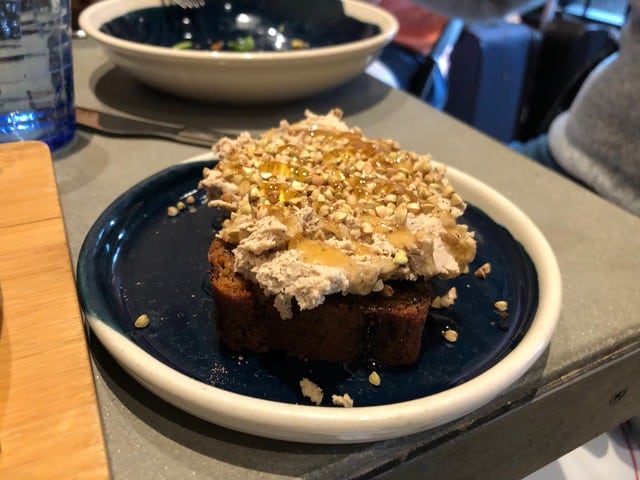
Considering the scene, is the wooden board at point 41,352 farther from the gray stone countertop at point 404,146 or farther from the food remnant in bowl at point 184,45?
the food remnant in bowl at point 184,45

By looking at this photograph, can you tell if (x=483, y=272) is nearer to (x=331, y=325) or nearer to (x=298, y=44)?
(x=331, y=325)

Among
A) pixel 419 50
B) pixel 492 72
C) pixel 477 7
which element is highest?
pixel 477 7

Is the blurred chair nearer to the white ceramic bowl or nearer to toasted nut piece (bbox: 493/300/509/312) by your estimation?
the white ceramic bowl

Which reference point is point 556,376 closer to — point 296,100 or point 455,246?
point 455,246

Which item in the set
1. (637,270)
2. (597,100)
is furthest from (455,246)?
(597,100)

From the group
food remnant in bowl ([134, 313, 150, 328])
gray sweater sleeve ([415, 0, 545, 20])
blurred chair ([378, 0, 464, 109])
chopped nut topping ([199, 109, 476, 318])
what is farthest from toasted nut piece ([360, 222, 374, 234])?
blurred chair ([378, 0, 464, 109])

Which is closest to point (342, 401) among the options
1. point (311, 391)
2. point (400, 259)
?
point (311, 391)

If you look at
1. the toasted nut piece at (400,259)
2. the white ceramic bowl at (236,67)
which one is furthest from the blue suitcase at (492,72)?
the toasted nut piece at (400,259)
